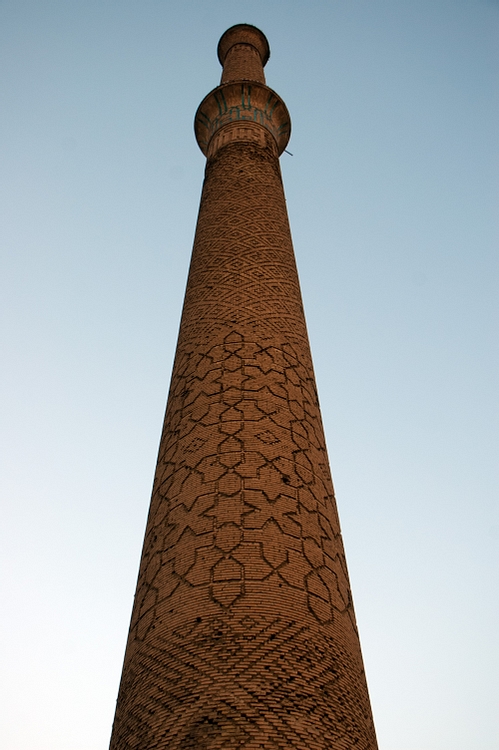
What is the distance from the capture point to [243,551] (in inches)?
122

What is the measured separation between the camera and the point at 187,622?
2.94 meters

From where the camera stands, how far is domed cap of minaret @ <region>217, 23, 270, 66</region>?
8023 millimetres

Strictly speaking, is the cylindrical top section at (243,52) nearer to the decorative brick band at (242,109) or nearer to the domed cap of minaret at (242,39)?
the domed cap of minaret at (242,39)

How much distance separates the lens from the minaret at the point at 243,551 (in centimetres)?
265

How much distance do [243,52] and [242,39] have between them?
321mm

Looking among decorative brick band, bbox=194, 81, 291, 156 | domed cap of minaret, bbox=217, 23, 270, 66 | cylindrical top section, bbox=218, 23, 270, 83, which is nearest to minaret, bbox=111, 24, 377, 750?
decorative brick band, bbox=194, 81, 291, 156

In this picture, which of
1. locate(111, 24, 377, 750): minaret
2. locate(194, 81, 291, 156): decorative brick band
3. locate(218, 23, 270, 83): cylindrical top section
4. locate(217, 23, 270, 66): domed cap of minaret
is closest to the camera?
locate(111, 24, 377, 750): minaret

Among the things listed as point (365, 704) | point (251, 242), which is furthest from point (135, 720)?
point (251, 242)

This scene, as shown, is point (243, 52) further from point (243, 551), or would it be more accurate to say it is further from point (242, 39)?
point (243, 551)

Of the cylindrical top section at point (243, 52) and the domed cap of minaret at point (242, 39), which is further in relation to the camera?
the domed cap of minaret at point (242, 39)

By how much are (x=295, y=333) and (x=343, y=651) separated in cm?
207

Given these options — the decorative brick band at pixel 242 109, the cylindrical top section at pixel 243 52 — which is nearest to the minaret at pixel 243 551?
the decorative brick band at pixel 242 109

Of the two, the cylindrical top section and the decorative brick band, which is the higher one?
the cylindrical top section

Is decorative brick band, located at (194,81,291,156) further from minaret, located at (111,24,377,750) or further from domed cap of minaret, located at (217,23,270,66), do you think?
domed cap of minaret, located at (217,23,270,66)
